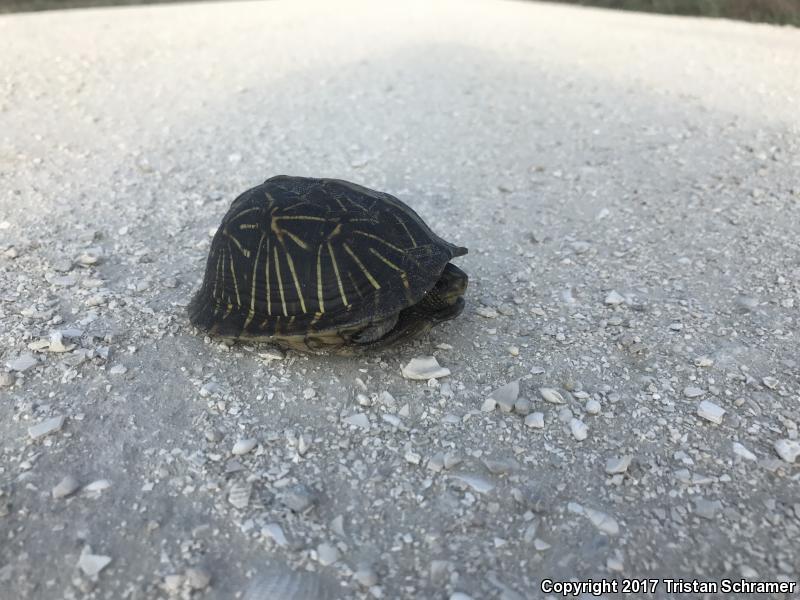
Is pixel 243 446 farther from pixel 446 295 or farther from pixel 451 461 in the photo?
pixel 446 295

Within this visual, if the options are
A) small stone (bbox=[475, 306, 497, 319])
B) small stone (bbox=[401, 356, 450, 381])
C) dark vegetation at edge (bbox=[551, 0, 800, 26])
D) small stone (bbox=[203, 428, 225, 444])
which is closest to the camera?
small stone (bbox=[203, 428, 225, 444])

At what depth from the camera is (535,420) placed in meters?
2.80

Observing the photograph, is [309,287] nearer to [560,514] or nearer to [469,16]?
[560,514]

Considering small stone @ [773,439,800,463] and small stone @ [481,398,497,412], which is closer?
small stone @ [773,439,800,463]

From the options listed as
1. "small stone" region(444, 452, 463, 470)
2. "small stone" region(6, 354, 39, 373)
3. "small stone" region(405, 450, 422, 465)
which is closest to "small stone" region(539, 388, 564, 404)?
"small stone" region(444, 452, 463, 470)

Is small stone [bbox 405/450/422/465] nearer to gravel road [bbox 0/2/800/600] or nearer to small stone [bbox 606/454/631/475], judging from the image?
gravel road [bbox 0/2/800/600]

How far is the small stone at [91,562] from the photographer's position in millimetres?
2143

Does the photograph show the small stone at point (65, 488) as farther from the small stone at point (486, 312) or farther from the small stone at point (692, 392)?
the small stone at point (692, 392)

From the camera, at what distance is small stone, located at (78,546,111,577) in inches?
84.4

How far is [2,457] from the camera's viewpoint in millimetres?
2564

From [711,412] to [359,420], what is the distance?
1.62m

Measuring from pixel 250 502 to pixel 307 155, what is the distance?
3.87 m

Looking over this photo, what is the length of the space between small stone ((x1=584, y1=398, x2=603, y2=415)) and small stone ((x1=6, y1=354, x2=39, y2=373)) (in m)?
2.73

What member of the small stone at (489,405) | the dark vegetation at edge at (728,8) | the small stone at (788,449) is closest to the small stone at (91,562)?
the small stone at (489,405)
